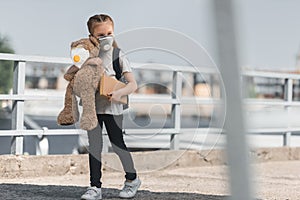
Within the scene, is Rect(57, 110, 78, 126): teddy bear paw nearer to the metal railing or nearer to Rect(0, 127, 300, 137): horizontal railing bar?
Rect(0, 127, 300, 137): horizontal railing bar

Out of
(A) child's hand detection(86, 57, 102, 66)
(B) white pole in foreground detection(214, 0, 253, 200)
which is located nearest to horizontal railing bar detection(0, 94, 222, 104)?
(A) child's hand detection(86, 57, 102, 66)

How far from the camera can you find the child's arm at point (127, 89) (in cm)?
507

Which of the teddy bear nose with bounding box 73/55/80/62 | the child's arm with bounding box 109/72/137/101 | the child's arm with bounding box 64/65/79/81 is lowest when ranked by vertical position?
the child's arm with bounding box 109/72/137/101

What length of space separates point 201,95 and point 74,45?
4.33 m

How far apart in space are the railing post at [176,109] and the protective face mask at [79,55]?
3583 mm

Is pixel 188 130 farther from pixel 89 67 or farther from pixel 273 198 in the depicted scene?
pixel 89 67

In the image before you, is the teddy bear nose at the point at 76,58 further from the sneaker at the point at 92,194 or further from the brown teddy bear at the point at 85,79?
the sneaker at the point at 92,194

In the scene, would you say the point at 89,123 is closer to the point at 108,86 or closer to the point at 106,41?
the point at 108,86

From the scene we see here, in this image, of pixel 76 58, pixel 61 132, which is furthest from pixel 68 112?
pixel 61 132

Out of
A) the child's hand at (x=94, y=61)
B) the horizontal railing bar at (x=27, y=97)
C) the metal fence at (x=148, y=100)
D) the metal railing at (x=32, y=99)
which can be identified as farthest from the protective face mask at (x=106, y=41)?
the horizontal railing bar at (x=27, y=97)

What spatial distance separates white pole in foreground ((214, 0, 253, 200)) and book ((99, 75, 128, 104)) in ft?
11.1

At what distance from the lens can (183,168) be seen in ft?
28.3

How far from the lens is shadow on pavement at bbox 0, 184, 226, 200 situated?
5645 millimetres

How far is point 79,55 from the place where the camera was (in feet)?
17.2
